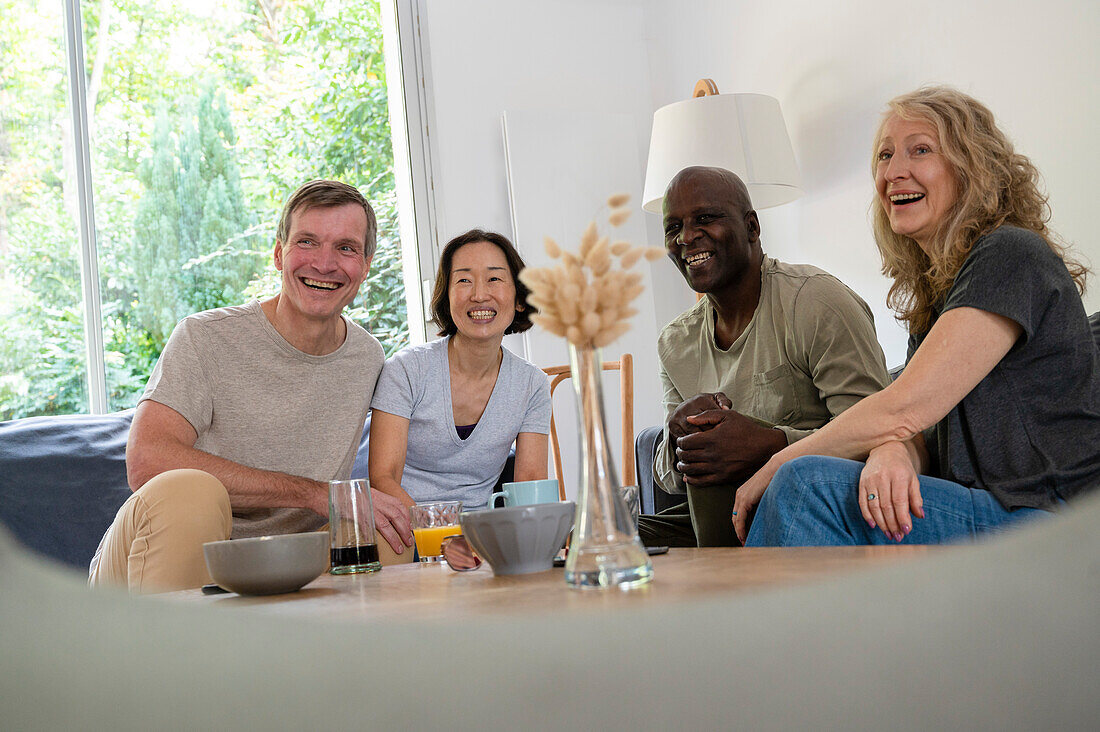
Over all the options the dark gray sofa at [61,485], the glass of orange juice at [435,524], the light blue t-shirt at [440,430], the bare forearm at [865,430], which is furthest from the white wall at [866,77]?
the dark gray sofa at [61,485]

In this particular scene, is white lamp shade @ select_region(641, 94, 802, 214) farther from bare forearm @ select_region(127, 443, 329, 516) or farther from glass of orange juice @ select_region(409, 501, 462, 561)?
glass of orange juice @ select_region(409, 501, 462, 561)

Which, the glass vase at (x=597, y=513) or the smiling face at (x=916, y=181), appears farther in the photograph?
the smiling face at (x=916, y=181)

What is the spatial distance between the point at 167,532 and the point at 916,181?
134cm

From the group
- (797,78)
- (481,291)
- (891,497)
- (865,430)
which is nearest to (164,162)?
(481,291)

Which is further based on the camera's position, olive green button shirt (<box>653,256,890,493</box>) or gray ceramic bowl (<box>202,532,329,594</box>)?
olive green button shirt (<box>653,256,890,493</box>)

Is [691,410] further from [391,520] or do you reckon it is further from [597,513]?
[597,513]

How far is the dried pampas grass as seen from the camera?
68cm

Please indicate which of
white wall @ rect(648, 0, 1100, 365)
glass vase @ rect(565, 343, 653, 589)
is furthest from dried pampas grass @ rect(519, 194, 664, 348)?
white wall @ rect(648, 0, 1100, 365)

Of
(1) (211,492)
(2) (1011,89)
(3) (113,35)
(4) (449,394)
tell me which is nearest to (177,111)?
(3) (113,35)

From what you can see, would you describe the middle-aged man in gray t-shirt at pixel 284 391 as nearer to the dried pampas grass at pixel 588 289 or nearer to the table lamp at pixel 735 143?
the dried pampas grass at pixel 588 289

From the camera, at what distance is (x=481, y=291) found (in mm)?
2078

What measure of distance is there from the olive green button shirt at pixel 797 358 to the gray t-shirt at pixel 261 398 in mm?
708

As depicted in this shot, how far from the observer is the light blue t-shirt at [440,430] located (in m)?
2.01

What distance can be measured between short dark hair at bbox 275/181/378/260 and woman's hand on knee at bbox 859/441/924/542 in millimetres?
1279
